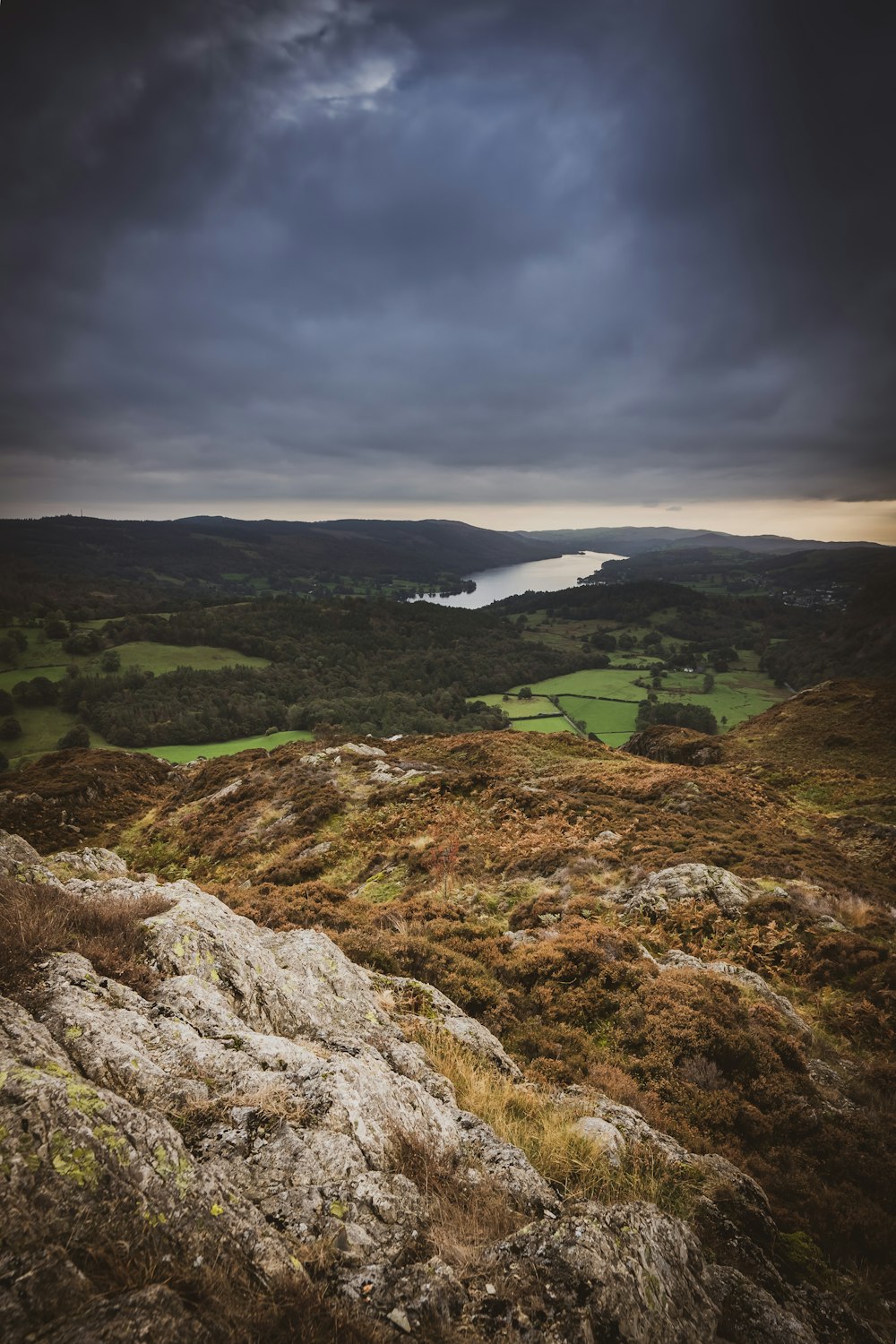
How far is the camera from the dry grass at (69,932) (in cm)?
Result: 543

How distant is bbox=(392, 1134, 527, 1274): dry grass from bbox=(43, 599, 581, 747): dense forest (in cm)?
4759

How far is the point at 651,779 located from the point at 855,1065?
1339 centimetres

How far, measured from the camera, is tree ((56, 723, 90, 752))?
6634 centimetres

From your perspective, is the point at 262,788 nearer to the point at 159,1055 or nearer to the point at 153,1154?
the point at 159,1055

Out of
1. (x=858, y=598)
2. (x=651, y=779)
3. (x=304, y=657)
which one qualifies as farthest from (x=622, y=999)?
(x=858, y=598)

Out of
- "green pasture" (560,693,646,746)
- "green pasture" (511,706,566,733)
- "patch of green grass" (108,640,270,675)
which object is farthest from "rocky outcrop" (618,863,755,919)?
"patch of green grass" (108,640,270,675)

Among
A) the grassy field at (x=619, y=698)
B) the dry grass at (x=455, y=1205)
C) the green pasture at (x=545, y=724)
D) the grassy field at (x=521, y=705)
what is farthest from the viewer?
the grassy field at (x=521, y=705)

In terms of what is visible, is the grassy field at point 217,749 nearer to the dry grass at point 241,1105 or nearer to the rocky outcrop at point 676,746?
the rocky outcrop at point 676,746

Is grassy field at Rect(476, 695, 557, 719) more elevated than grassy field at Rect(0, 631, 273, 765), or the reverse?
grassy field at Rect(0, 631, 273, 765)

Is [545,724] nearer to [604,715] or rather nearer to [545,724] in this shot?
[545,724]

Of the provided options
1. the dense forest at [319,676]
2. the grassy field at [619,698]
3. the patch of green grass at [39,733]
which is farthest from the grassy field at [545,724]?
the patch of green grass at [39,733]

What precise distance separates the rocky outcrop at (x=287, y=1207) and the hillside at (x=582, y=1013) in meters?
0.04

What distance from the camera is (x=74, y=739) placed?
66.6 m

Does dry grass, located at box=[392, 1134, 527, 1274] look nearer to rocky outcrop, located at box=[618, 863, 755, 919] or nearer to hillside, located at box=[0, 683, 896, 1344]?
hillside, located at box=[0, 683, 896, 1344]
